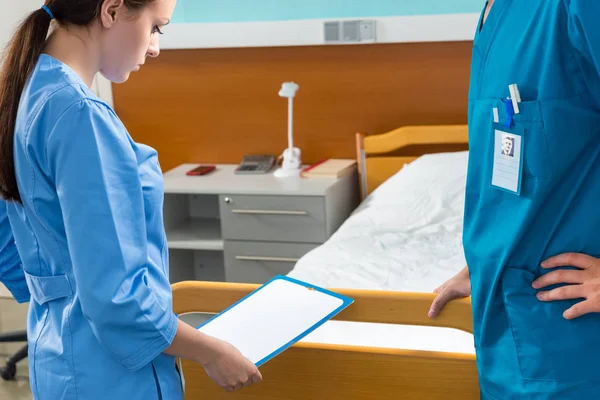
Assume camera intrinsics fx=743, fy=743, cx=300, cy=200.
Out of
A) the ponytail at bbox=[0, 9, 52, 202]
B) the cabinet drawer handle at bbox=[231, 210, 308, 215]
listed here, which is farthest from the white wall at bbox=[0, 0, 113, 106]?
the ponytail at bbox=[0, 9, 52, 202]

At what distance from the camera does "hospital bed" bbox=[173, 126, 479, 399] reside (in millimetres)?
1364

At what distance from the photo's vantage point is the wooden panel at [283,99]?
11.3 ft

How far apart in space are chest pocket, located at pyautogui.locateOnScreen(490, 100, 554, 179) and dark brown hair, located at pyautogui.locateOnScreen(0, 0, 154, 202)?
0.56 metres

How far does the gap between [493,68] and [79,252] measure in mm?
662

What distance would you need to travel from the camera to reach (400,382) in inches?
53.8

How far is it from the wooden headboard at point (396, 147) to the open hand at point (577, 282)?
2.27 meters

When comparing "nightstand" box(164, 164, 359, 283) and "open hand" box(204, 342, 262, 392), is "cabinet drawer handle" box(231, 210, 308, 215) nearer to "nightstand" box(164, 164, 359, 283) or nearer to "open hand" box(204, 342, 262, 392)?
"nightstand" box(164, 164, 359, 283)

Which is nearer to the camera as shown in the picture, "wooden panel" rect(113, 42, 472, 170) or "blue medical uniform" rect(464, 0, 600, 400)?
"blue medical uniform" rect(464, 0, 600, 400)

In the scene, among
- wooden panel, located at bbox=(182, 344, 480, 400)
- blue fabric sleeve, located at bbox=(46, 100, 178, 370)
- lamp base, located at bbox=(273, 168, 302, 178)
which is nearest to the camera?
blue fabric sleeve, located at bbox=(46, 100, 178, 370)

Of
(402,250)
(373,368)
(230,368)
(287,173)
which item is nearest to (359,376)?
(373,368)

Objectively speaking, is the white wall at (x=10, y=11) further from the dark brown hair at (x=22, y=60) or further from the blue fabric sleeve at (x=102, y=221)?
the blue fabric sleeve at (x=102, y=221)

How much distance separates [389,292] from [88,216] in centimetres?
64

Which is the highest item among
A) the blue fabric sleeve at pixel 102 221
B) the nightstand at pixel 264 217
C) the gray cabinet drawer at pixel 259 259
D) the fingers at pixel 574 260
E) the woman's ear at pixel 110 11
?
the woman's ear at pixel 110 11

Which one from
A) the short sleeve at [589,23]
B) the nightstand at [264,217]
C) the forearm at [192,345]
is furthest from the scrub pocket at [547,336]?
the nightstand at [264,217]
